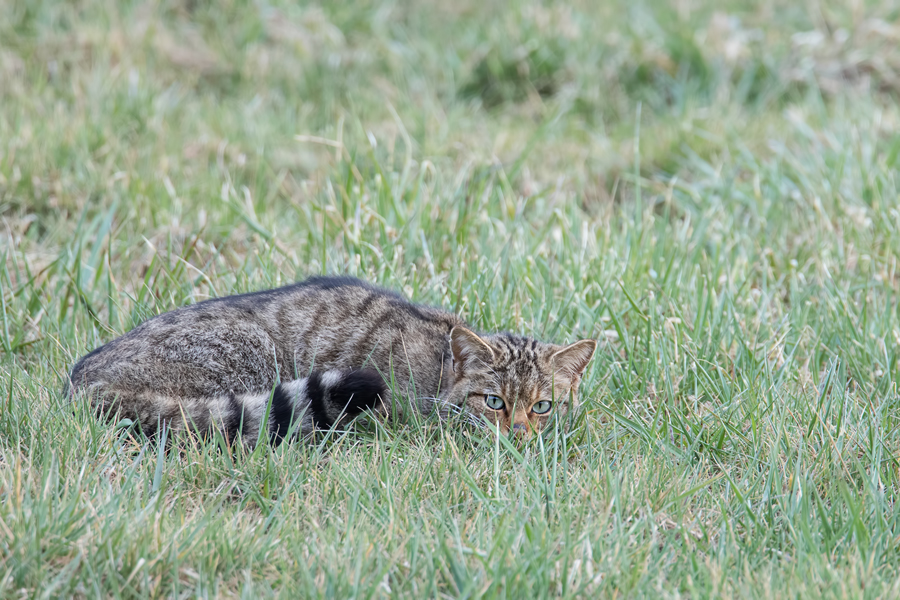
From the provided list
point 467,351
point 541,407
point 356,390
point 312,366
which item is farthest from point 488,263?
point 356,390

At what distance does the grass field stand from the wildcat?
0.49 ft

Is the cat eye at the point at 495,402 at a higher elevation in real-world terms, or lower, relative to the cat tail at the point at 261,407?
lower

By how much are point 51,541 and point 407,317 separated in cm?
176

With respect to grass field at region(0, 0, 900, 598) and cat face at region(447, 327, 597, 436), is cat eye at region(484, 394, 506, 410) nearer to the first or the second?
cat face at region(447, 327, 597, 436)

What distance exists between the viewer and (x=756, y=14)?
8.23 meters

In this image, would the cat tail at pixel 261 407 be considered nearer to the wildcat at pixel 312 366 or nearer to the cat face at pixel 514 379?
the wildcat at pixel 312 366

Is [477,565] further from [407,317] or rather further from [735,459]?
[407,317]

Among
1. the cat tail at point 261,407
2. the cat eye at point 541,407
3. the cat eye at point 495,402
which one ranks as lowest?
the cat eye at point 541,407

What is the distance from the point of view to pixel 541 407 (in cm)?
354

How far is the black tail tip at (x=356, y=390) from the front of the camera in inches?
126

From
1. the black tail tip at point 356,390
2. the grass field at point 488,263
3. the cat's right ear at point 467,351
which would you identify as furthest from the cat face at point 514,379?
the black tail tip at point 356,390

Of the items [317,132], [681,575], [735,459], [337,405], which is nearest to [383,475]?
[337,405]

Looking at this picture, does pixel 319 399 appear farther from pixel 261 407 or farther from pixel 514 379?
pixel 514 379

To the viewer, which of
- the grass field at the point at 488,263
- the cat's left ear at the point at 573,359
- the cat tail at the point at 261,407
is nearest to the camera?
the grass field at the point at 488,263
